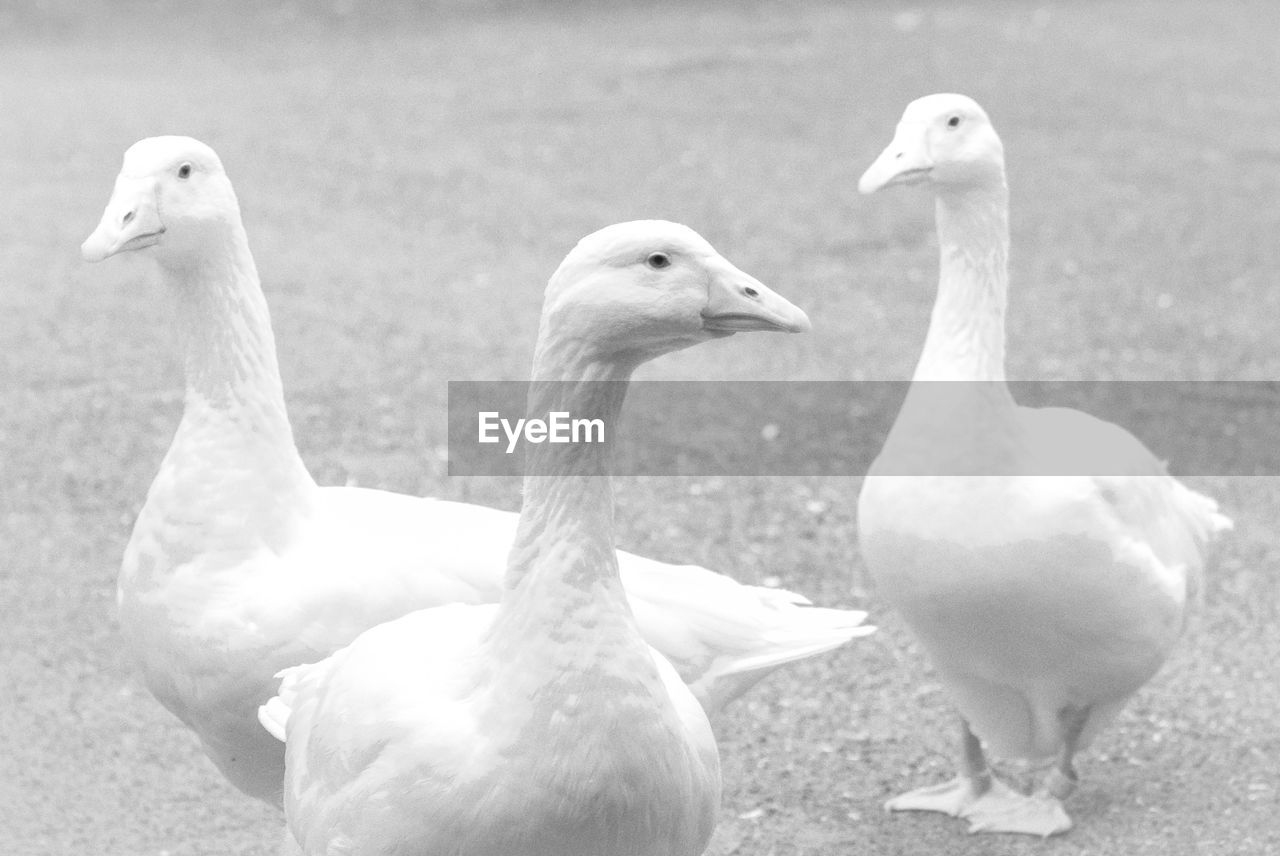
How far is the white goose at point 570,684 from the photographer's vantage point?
119 inches

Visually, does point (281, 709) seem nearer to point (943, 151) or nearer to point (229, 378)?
point (229, 378)

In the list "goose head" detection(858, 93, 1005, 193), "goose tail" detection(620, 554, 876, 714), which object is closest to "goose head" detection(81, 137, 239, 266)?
"goose tail" detection(620, 554, 876, 714)

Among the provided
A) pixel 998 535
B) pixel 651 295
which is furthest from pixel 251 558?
pixel 998 535

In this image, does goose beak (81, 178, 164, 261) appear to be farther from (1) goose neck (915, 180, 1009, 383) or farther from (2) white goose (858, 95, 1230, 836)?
(1) goose neck (915, 180, 1009, 383)

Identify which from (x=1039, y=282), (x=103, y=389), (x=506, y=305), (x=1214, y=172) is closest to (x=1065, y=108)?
(x=1214, y=172)

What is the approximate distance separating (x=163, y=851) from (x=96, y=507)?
228cm

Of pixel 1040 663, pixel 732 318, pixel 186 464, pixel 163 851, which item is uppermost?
pixel 732 318

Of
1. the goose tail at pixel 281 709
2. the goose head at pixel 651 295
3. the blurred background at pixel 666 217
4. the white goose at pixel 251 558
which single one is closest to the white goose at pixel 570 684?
the goose head at pixel 651 295

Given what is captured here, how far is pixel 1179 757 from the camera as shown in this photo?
5.20 meters

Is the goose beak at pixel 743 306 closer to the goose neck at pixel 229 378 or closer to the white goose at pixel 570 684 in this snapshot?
the white goose at pixel 570 684

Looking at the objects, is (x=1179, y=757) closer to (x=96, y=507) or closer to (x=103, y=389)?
(x=96, y=507)

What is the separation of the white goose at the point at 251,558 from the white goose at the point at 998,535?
14.5 inches

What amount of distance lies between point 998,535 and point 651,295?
173 cm

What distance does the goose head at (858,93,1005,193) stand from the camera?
4.71m
